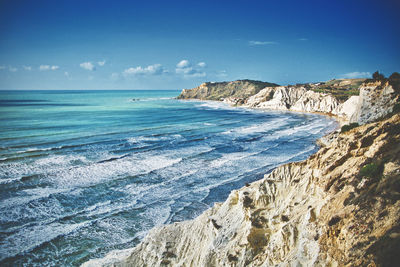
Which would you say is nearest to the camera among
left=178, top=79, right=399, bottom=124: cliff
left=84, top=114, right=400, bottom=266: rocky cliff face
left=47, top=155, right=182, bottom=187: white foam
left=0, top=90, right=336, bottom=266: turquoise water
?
left=84, top=114, right=400, bottom=266: rocky cliff face

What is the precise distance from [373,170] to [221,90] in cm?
17381

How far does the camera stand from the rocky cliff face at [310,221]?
528 cm

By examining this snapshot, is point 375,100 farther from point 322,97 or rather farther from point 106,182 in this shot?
point 322,97

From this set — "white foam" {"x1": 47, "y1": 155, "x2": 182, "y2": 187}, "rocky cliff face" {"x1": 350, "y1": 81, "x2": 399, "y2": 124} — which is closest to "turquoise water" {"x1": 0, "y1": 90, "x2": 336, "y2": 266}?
"white foam" {"x1": 47, "y1": 155, "x2": 182, "y2": 187}

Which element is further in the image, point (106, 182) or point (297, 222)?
point (106, 182)

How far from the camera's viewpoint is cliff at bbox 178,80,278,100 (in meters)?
165

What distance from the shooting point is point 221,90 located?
17688 centimetres

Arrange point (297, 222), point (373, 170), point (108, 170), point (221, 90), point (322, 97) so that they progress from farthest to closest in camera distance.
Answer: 1. point (221, 90)
2. point (322, 97)
3. point (108, 170)
4. point (297, 222)
5. point (373, 170)

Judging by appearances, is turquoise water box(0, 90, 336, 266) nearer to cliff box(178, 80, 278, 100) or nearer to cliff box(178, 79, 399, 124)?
cliff box(178, 79, 399, 124)

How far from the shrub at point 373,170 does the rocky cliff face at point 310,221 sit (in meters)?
0.02

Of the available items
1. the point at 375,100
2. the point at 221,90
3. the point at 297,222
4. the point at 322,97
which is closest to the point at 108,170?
the point at 297,222

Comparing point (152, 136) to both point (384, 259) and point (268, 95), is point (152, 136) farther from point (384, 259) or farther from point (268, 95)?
point (268, 95)

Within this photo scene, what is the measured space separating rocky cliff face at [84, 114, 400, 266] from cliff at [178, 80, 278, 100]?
15310cm

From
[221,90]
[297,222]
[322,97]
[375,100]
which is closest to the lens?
[297,222]
